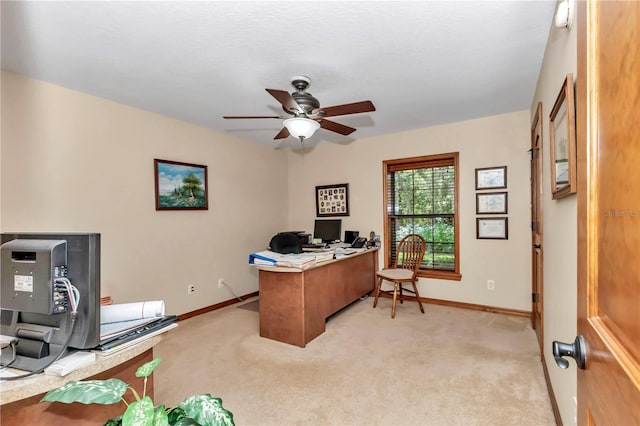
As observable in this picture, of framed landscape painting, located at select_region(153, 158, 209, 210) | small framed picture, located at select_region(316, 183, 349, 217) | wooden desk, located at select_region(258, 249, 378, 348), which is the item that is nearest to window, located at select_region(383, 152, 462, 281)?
small framed picture, located at select_region(316, 183, 349, 217)

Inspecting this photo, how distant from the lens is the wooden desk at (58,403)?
2.68ft

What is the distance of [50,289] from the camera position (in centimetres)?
87

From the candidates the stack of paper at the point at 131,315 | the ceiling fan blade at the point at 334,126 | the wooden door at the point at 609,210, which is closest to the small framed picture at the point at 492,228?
the ceiling fan blade at the point at 334,126

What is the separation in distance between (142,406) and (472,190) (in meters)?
3.80

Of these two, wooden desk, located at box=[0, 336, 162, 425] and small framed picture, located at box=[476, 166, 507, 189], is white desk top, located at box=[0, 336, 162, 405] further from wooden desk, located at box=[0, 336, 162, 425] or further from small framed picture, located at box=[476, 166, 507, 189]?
small framed picture, located at box=[476, 166, 507, 189]

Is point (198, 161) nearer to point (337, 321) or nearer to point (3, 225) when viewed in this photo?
point (3, 225)

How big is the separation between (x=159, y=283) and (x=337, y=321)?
6.53ft

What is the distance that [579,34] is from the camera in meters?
0.70

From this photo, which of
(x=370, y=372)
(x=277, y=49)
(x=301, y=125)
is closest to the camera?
(x=277, y=49)

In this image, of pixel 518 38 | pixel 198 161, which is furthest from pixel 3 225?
pixel 518 38

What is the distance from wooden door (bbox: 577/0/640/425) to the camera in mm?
456

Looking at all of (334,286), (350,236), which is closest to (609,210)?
(334,286)

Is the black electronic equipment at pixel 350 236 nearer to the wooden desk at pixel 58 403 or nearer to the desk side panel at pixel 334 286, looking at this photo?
the desk side panel at pixel 334 286

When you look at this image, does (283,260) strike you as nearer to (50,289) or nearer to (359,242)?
(359,242)
